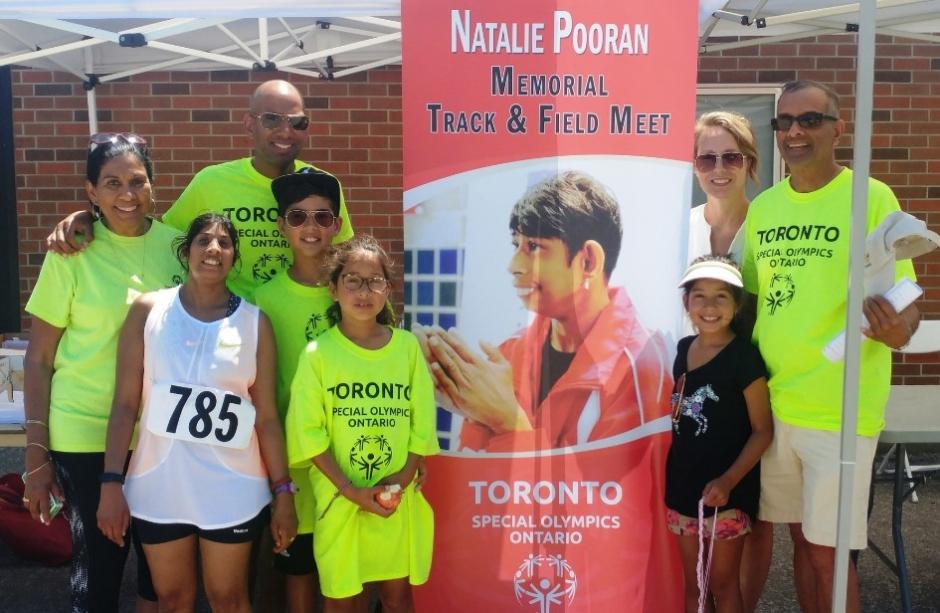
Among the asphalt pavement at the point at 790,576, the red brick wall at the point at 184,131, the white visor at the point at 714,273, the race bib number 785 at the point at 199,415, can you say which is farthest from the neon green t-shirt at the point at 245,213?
the red brick wall at the point at 184,131

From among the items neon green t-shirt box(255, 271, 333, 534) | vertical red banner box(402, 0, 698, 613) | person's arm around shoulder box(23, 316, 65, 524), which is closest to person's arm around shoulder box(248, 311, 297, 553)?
neon green t-shirt box(255, 271, 333, 534)

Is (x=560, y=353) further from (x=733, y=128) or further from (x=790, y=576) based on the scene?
(x=790, y=576)

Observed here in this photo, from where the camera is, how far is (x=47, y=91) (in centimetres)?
575

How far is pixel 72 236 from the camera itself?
8.41 ft

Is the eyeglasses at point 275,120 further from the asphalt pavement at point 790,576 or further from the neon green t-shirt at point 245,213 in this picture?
the asphalt pavement at point 790,576

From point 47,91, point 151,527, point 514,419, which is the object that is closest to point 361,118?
point 47,91

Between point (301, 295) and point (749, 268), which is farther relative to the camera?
point (749, 268)

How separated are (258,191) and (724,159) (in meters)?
1.70

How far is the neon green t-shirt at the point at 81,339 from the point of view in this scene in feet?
8.35

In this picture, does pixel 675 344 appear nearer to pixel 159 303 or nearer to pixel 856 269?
pixel 856 269

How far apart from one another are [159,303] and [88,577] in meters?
0.89

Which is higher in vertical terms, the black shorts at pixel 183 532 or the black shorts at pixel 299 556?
the black shorts at pixel 183 532

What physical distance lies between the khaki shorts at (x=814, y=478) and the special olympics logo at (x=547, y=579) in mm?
729

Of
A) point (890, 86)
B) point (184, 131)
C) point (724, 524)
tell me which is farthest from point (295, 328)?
point (890, 86)
